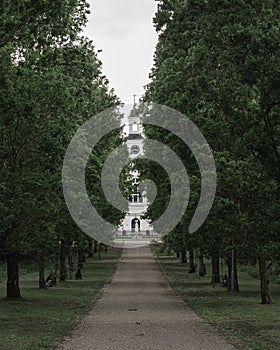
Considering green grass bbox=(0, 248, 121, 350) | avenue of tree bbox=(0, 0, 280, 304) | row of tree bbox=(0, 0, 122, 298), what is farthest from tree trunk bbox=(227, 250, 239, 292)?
row of tree bbox=(0, 0, 122, 298)

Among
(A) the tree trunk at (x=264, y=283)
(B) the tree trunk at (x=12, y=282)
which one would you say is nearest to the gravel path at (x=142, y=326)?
(A) the tree trunk at (x=264, y=283)

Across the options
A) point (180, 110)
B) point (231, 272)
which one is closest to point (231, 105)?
point (180, 110)

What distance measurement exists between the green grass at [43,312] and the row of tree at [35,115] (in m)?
1.84

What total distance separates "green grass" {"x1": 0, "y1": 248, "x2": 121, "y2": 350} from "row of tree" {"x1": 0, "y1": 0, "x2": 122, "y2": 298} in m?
1.84

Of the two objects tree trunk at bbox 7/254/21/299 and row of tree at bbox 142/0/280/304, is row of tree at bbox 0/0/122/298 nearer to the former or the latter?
tree trunk at bbox 7/254/21/299

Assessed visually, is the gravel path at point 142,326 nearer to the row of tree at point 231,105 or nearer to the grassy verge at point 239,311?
the grassy verge at point 239,311

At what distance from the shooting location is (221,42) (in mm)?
22562

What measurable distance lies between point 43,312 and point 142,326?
5422mm

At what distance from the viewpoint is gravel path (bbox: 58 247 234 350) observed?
15.6 metres

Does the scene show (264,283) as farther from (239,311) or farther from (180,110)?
(180,110)

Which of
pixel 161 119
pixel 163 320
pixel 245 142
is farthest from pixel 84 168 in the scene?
pixel 245 142

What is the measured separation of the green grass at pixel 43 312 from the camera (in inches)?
656

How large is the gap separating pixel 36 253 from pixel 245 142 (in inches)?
494

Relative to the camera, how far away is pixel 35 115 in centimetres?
1998
